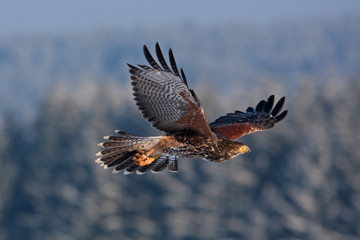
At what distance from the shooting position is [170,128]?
10.0 meters

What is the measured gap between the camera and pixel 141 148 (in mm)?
10719

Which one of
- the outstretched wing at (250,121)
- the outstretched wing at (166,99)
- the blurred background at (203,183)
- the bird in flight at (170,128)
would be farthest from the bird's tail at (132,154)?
the blurred background at (203,183)

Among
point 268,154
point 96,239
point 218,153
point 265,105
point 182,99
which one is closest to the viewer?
point 182,99

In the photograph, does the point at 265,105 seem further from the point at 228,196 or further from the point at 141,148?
the point at 228,196

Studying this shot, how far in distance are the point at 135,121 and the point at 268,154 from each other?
8349mm

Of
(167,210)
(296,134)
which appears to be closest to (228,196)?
(167,210)

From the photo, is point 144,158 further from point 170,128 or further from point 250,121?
point 250,121

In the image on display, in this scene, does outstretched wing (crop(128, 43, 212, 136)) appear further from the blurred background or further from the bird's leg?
the blurred background

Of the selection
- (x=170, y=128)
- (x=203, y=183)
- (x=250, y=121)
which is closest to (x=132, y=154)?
(x=170, y=128)

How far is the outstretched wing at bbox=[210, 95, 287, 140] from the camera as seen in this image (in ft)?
36.5

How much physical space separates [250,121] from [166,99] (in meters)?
2.56

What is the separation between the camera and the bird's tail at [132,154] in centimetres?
1053

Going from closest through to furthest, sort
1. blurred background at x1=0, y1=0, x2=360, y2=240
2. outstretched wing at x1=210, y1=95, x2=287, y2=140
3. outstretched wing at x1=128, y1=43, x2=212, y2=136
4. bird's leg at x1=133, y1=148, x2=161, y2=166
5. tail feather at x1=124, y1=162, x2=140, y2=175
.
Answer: outstretched wing at x1=128, y1=43, x2=212, y2=136
bird's leg at x1=133, y1=148, x2=161, y2=166
tail feather at x1=124, y1=162, x2=140, y2=175
outstretched wing at x1=210, y1=95, x2=287, y2=140
blurred background at x1=0, y1=0, x2=360, y2=240

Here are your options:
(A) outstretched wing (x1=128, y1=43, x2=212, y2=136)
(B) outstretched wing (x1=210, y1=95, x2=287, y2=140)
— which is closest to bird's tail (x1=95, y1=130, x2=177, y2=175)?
(A) outstretched wing (x1=128, y1=43, x2=212, y2=136)
